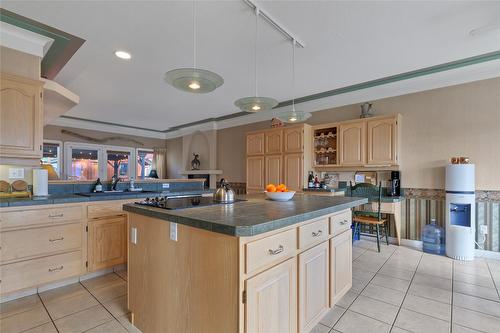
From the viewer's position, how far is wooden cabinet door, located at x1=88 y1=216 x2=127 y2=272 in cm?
273

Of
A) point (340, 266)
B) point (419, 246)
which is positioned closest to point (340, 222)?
point (340, 266)

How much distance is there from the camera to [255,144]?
216 inches

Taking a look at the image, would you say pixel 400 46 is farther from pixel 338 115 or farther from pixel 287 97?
pixel 287 97

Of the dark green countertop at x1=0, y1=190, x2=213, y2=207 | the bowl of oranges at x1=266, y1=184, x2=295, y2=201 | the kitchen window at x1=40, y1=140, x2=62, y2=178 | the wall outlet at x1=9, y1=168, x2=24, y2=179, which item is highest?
the kitchen window at x1=40, y1=140, x2=62, y2=178

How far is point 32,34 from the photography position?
2.57m

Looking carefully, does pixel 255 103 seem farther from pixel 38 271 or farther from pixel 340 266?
pixel 38 271

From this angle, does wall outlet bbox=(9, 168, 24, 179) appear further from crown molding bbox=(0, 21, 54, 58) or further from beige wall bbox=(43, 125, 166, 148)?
beige wall bbox=(43, 125, 166, 148)

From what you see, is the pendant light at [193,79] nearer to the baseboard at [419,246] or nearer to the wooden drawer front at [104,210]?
the wooden drawer front at [104,210]

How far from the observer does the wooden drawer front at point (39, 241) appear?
2.19 metres

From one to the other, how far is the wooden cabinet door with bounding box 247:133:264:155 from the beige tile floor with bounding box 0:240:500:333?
10.3ft

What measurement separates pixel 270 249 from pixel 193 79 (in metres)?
1.29

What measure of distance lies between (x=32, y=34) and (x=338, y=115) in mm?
4592

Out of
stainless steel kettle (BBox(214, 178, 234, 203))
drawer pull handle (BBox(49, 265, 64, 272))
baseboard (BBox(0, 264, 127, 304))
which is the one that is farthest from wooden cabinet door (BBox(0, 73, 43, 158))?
stainless steel kettle (BBox(214, 178, 234, 203))

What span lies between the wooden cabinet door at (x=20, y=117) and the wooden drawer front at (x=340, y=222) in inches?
123
